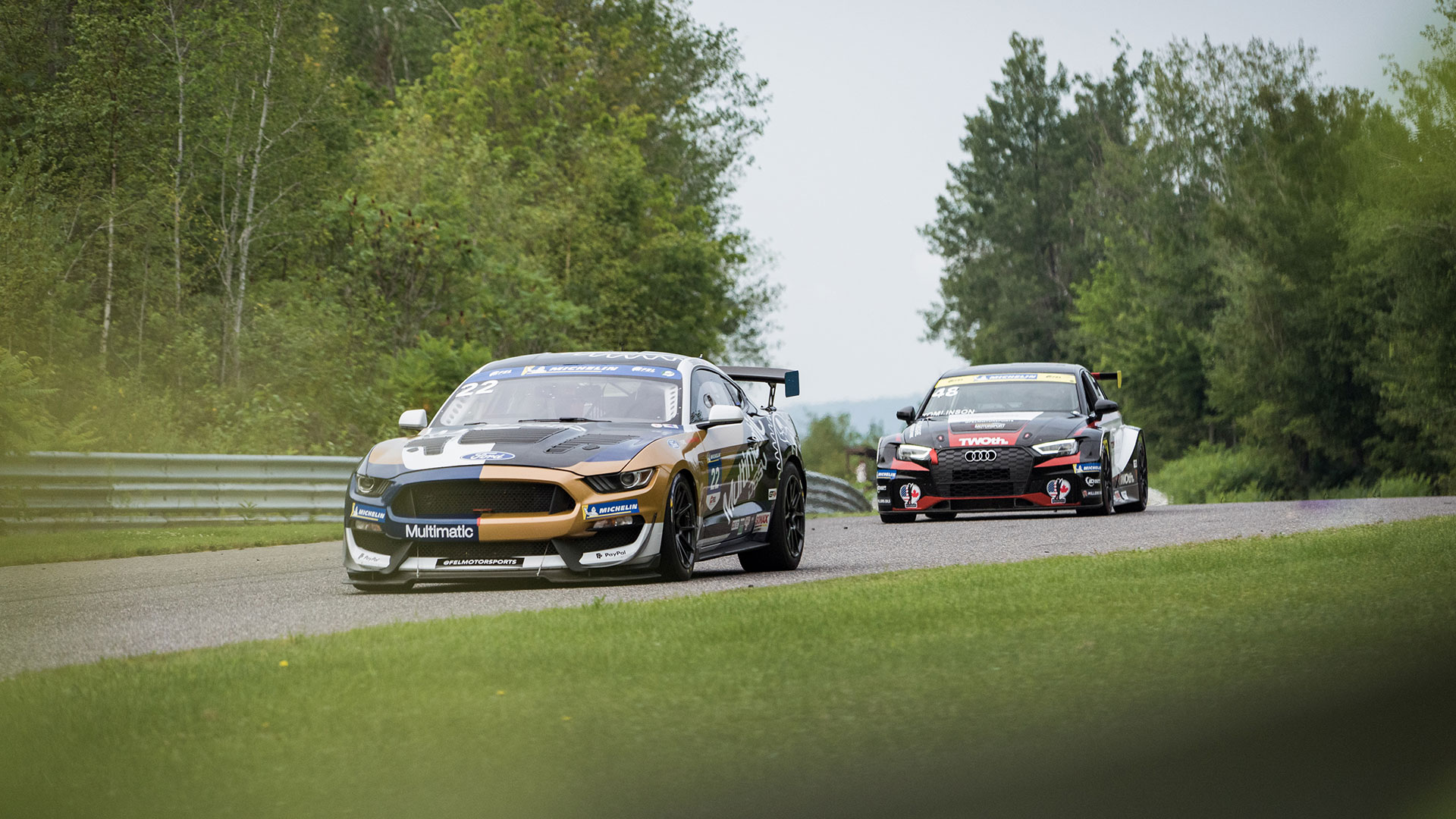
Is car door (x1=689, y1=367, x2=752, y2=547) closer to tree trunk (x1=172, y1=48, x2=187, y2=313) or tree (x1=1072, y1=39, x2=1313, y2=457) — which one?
tree trunk (x1=172, y1=48, x2=187, y2=313)

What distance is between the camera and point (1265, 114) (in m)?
58.7

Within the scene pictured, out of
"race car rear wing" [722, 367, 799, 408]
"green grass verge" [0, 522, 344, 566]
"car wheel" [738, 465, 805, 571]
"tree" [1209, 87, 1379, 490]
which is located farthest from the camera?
"tree" [1209, 87, 1379, 490]

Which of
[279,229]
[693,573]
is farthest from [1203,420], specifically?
[693,573]

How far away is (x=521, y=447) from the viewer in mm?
10805

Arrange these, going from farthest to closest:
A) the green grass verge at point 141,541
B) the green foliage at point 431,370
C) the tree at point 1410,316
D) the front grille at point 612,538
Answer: the tree at point 1410,316 < the green foliage at point 431,370 < the green grass verge at point 141,541 < the front grille at point 612,538

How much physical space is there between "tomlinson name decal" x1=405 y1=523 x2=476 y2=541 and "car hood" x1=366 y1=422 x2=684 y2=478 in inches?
14.1

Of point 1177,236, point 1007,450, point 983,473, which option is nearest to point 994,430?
point 1007,450

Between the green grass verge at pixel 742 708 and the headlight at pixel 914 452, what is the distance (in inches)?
382

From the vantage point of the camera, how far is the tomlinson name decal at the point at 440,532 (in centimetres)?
1051

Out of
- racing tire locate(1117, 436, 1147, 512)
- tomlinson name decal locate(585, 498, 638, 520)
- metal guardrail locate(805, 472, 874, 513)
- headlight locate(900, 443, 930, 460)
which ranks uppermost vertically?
tomlinson name decal locate(585, 498, 638, 520)

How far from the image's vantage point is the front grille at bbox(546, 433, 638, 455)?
10828mm

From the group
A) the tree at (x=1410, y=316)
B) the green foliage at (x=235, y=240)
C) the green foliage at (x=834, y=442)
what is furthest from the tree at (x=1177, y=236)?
the green foliage at (x=834, y=442)

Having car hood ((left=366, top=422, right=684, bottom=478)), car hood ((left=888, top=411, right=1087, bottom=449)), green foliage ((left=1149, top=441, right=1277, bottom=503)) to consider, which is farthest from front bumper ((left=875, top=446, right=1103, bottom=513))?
green foliage ((left=1149, top=441, right=1277, bottom=503))

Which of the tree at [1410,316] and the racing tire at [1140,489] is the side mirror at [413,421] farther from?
the tree at [1410,316]
